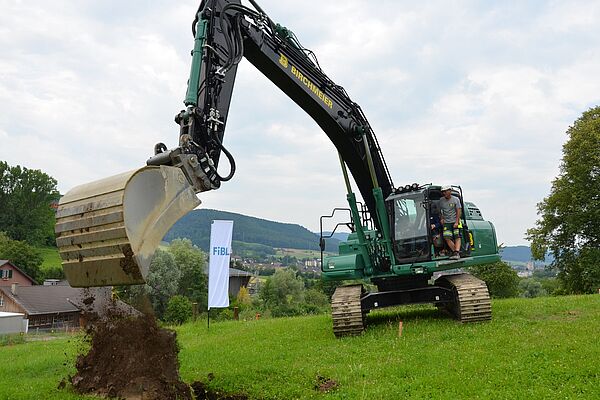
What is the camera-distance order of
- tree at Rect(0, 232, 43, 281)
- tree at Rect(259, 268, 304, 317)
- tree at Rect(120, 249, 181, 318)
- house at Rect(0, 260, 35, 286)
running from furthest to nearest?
tree at Rect(0, 232, 43, 281) → house at Rect(0, 260, 35, 286) → tree at Rect(259, 268, 304, 317) → tree at Rect(120, 249, 181, 318)

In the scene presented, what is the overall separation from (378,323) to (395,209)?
277 cm

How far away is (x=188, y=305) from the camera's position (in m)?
33.1

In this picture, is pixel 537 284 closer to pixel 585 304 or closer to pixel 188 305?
pixel 188 305

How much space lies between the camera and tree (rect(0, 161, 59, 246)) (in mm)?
74000

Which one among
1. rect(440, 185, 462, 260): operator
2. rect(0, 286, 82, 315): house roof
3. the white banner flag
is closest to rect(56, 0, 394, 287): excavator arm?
rect(440, 185, 462, 260): operator

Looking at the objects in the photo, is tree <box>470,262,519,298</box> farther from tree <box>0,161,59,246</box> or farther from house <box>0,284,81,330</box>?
tree <box>0,161,59,246</box>

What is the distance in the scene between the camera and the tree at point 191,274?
1857 inches

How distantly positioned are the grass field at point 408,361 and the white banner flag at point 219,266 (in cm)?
326

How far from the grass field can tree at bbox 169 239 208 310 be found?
34.9 meters

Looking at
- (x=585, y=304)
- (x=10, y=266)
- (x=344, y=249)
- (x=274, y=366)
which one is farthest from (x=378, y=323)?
(x=10, y=266)

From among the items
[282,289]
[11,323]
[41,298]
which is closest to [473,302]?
[11,323]

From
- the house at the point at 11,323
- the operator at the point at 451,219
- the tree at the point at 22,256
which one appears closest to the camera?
the operator at the point at 451,219

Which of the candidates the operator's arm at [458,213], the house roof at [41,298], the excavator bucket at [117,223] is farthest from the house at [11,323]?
the excavator bucket at [117,223]

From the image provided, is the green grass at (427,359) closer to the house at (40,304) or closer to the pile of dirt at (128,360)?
the pile of dirt at (128,360)
